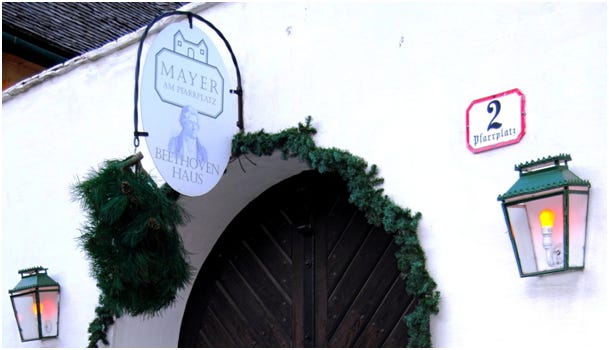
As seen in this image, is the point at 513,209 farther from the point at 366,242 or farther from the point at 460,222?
the point at 366,242

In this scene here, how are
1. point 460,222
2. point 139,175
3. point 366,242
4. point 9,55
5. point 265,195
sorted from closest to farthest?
point 460,222, point 139,175, point 366,242, point 265,195, point 9,55

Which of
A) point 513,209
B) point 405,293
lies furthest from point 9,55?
point 513,209

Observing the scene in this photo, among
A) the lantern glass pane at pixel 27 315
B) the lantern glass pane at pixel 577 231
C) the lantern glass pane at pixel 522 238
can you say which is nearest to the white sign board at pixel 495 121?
the lantern glass pane at pixel 522 238

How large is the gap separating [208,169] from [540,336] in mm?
1907

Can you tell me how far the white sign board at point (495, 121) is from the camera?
492 cm

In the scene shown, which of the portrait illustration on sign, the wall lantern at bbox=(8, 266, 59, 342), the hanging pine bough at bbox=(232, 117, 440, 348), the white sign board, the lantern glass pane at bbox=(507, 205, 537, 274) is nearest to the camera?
the lantern glass pane at bbox=(507, 205, 537, 274)

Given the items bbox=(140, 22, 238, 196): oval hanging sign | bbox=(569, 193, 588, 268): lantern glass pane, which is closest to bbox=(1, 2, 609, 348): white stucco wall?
bbox=(569, 193, 588, 268): lantern glass pane

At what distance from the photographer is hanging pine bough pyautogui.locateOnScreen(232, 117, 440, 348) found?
507 centimetres

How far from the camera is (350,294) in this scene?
238 inches

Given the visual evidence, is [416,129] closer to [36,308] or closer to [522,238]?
[522,238]

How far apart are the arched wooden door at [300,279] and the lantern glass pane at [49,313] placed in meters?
0.79

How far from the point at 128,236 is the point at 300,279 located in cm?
133

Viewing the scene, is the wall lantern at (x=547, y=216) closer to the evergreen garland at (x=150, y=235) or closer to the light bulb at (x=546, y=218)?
the light bulb at (x=546, y=218)

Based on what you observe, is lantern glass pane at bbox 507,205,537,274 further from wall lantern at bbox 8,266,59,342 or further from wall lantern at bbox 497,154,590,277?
wall lantern at bbox 8,266,59,342
